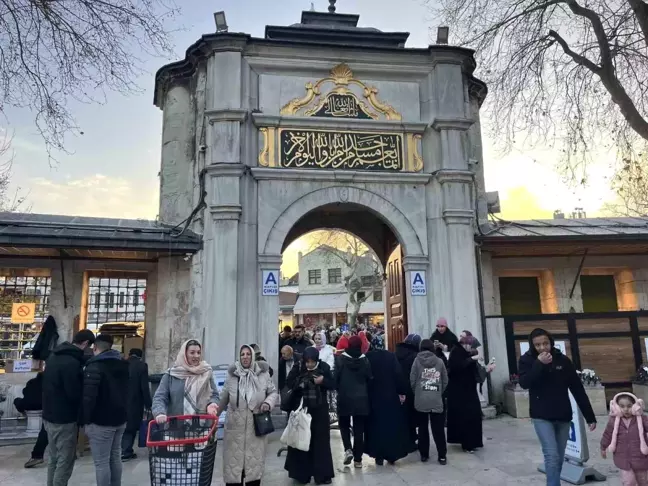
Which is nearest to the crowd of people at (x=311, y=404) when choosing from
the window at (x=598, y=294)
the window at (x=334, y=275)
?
the window at (x=598, y=294)

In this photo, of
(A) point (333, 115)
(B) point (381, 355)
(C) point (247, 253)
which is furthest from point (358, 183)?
(B) point (381, 355)

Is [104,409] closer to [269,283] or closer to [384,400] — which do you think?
[384,400]

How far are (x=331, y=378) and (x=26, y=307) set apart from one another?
775 centimetres

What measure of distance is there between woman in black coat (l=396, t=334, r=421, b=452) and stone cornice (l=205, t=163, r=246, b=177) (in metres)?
4.73

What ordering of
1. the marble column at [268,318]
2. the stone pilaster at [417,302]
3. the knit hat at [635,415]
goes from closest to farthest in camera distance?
the knit hat at [635,415]
the marble column at [268,318]
the stone pilaster at [417,302]

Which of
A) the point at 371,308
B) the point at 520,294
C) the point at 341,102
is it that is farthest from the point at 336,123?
the point at 371,308

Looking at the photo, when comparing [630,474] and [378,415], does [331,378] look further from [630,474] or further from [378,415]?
[630,474]

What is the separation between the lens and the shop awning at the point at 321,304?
40812 mm

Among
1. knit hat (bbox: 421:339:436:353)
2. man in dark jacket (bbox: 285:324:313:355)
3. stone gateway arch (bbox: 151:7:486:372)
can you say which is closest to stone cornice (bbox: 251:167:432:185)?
stone gateway arch (bbox: 151:7:486:372)

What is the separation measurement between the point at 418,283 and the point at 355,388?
4.22 m

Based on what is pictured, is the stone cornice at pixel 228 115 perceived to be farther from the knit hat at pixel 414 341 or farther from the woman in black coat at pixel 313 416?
the woman in black coat at pixel 313 416

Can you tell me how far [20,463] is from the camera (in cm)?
711

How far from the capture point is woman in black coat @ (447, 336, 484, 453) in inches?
290

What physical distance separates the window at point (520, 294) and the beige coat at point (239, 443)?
954cm
